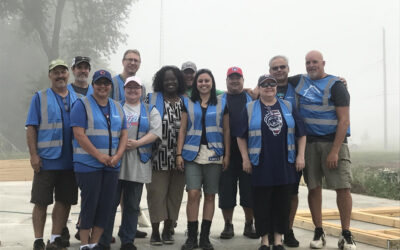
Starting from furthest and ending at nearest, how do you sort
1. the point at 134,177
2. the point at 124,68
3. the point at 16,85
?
the point at 16,85 < the point at 124,68 < the point at 134,177

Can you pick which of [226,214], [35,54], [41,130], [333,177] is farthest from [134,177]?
[35,54]

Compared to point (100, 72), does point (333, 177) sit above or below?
below

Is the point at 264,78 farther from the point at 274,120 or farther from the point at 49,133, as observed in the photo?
the point at 49,133

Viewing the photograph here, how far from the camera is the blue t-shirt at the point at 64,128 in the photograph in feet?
13.7

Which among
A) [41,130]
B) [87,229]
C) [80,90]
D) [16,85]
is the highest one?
[16,85]

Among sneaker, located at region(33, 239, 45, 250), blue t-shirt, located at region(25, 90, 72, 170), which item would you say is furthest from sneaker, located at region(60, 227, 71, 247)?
blue t-shirt, located at region(25, 90, 72, 170)

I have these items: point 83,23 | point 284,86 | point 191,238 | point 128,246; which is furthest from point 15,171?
point 83,23

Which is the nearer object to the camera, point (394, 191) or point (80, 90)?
point (80, 90)

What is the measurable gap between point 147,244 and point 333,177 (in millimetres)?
2140

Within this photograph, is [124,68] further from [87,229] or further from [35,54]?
[35,54]

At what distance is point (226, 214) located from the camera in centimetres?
524

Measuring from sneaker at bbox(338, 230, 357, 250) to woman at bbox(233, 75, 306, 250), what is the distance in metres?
0.68

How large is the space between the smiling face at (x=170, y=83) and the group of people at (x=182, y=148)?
0.01 m

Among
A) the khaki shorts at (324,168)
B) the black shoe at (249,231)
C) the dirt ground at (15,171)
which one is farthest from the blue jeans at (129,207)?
the dirt ground at (15,171)
